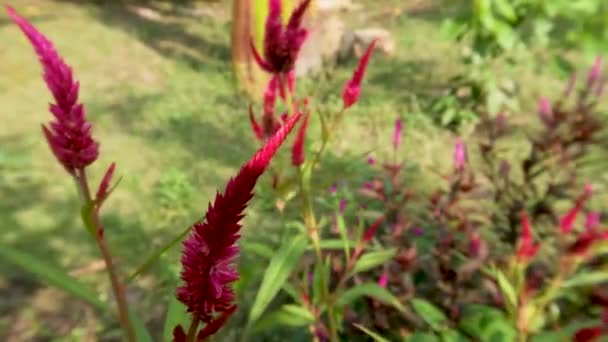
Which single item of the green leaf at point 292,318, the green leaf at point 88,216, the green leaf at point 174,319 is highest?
the green leaf at point 88,216

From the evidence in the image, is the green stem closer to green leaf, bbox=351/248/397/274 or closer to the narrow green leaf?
the narrow green leaf

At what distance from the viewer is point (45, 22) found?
7113mm

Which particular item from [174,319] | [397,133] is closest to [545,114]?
[397,133]

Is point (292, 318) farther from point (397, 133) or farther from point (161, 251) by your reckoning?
point (161, 251)

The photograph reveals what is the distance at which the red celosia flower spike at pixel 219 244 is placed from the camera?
55 centimetres

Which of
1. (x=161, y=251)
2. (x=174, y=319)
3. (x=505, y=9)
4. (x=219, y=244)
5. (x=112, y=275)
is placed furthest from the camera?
(x=505, y=9)

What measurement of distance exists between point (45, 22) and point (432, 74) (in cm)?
452

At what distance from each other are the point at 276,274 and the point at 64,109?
0.68 meters

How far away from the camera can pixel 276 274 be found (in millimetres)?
1446

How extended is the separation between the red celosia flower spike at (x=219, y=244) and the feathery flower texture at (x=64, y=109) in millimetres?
401

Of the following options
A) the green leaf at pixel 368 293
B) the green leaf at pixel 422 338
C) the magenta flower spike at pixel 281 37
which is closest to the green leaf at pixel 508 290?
the green leaf at pixel 422 338

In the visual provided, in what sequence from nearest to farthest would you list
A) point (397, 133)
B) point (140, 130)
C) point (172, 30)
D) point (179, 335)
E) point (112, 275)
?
point (179, 335), point (112, 275), point (397, 133), point (140, 130), point (172, 30)

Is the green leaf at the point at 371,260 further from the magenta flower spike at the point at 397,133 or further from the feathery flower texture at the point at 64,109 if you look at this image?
the feathery flower texture at the point at 64,109

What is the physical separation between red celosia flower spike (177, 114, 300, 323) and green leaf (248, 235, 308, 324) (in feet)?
1.89
